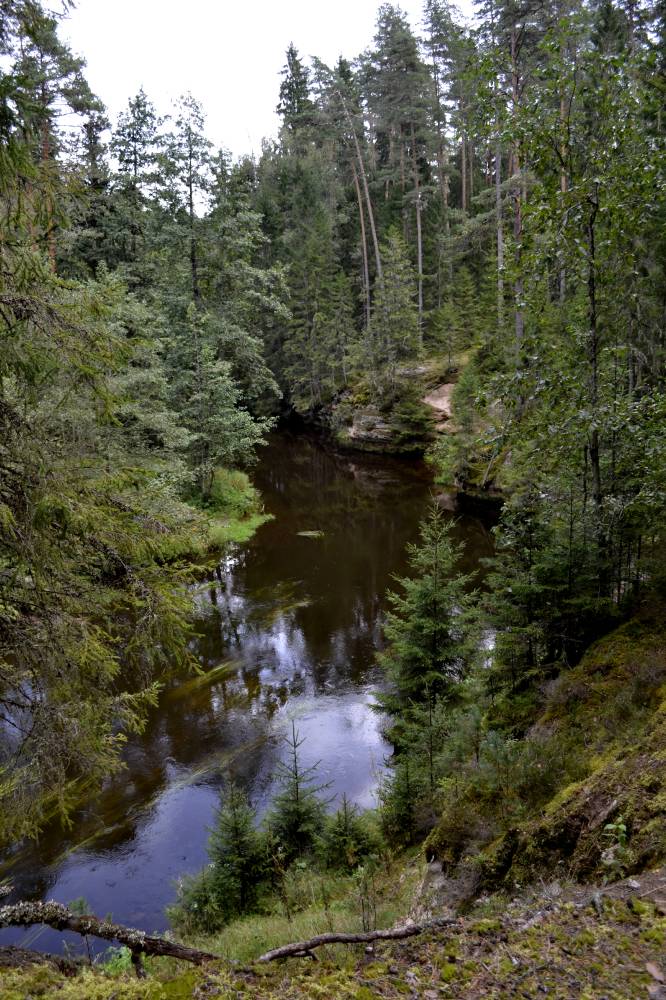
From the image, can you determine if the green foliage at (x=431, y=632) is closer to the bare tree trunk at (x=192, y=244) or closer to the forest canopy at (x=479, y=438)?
the forest canopy at (x=479, y=438)

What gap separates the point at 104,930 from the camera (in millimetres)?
2824

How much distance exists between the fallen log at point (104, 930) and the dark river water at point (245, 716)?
5.15m

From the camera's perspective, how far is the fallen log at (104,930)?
270cm

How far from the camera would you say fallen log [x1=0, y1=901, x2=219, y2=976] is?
2697 mm

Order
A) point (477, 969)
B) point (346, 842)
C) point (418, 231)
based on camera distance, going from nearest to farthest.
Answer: point (477, 969) → point (346, 842) → point (418, 231)

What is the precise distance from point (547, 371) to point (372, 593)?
35.7 feet

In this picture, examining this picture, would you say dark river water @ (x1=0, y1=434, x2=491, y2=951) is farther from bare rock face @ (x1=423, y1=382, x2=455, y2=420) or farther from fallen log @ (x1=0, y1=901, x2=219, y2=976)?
bare rock face @ (x1=423, y1=382, x2=455, y2=420)

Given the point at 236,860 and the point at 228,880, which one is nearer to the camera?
the point at 228,880

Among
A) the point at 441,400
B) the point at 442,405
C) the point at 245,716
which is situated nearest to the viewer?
the point at 245,716

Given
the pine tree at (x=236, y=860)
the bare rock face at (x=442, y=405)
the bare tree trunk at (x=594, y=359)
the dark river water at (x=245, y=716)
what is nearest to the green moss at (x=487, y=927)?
the pine tree at (x=236, y=860)

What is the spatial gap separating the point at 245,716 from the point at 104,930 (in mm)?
9124

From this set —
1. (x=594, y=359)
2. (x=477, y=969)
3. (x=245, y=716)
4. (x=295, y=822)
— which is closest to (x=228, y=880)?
(x=295, y=822)

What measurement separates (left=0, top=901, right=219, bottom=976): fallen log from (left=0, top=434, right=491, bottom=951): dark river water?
5.15 meters

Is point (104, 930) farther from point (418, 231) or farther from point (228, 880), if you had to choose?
point (418, 231)
